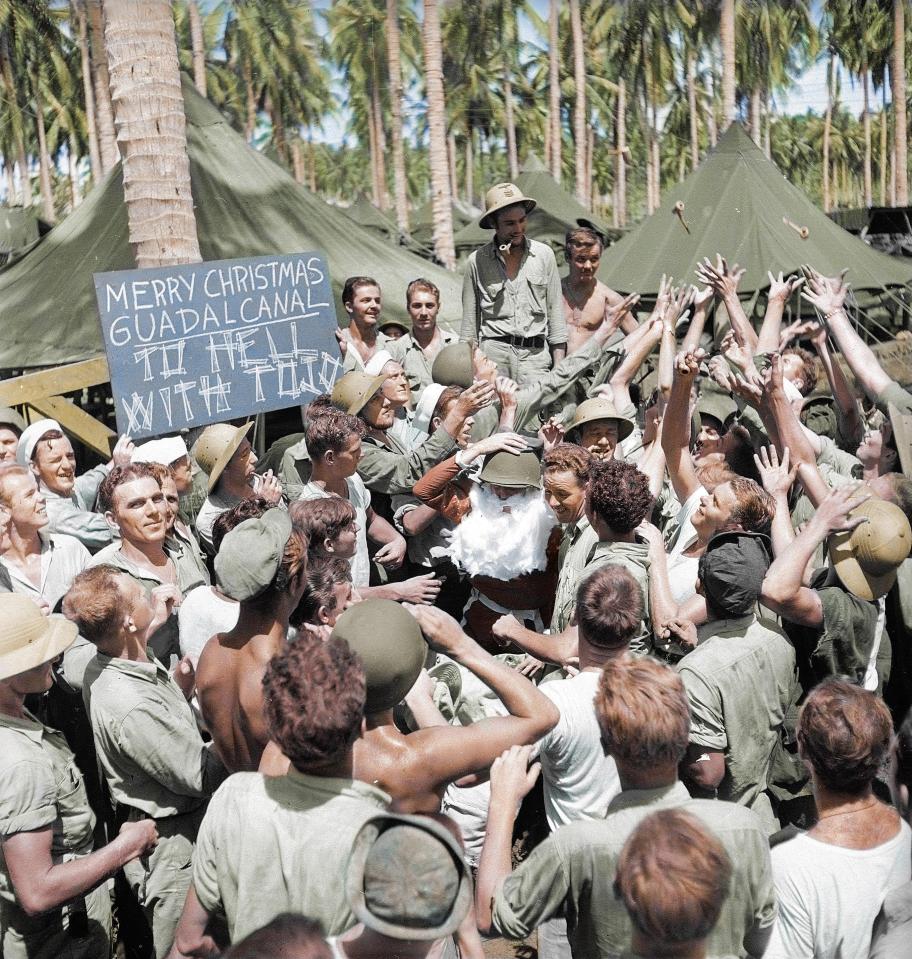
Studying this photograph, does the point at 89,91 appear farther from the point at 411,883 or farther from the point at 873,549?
the point at 411,883

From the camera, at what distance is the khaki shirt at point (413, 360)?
6629mm

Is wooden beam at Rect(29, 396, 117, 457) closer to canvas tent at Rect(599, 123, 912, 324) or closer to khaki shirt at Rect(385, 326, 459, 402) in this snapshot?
khaki shirt at Rect(385, 326, 459, 402)

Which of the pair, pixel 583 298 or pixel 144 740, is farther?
pixel 583 298

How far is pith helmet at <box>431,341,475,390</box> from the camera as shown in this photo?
17.3ft

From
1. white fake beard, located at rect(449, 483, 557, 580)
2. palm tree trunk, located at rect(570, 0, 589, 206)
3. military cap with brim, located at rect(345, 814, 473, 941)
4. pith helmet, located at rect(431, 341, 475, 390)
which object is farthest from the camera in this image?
palm tree trunk, located at rect(570, 0, 589, 206)

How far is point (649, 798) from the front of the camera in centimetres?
238

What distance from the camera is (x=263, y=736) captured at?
286cm

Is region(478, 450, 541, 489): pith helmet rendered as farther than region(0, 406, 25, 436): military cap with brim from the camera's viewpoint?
No

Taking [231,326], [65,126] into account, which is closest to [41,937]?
[231,326]

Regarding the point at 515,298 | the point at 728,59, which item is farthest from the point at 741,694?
the point at 728,59

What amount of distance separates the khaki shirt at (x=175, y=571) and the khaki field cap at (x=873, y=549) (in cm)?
243

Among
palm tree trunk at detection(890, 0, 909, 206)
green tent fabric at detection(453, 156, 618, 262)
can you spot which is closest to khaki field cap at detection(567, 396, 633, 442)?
green tent fabric at detection(453, 156, 618, 262)

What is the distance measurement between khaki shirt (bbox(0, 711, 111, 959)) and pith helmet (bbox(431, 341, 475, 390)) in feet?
9.43

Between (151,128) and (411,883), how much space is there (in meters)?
5.24
